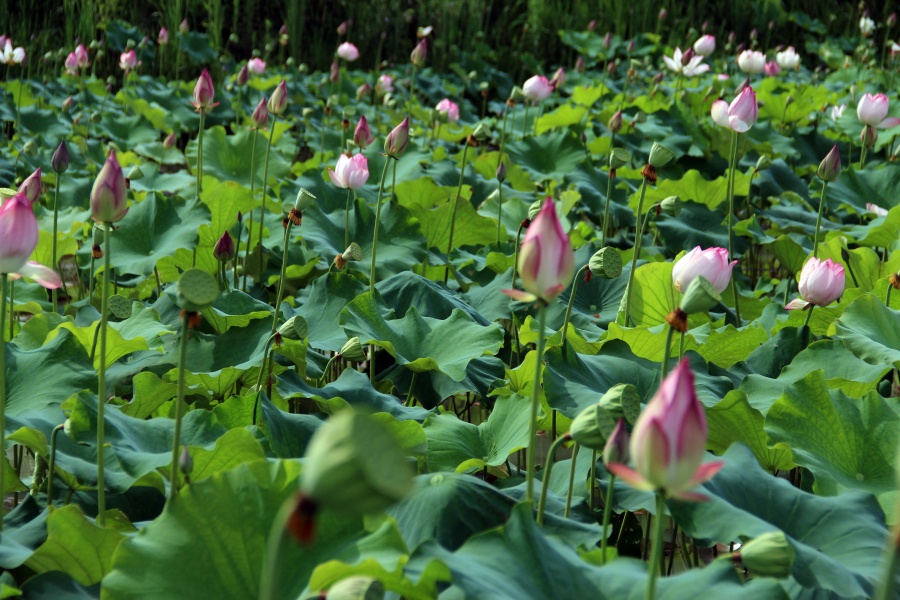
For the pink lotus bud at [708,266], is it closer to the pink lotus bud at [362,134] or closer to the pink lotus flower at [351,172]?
the pink lotus flower at [351,172]

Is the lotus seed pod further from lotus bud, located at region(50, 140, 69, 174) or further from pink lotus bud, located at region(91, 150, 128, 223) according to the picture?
lotus bud, located at region(50, 140, 69, 174)

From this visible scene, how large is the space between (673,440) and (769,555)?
0.90ft

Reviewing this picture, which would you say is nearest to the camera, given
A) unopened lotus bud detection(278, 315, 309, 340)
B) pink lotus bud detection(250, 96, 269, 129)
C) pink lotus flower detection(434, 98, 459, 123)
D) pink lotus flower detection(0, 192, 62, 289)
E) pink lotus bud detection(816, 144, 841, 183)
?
pink lotus flower detection(0, 192, 62, 289)

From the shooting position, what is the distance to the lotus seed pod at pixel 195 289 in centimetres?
88

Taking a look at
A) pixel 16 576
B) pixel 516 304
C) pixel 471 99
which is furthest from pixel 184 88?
pixel 16 576

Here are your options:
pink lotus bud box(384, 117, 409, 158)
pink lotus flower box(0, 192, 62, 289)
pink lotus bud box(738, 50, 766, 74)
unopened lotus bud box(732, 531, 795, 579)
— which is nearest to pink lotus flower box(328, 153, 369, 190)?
pink lotus bud box(384, 117, 409, 158)

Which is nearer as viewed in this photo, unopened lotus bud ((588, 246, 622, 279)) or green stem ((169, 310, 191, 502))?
green stem ((169, 310, 191, 502))

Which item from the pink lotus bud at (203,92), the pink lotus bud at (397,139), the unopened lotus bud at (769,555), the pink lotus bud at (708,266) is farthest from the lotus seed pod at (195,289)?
the pink lotus bud at (203,92)

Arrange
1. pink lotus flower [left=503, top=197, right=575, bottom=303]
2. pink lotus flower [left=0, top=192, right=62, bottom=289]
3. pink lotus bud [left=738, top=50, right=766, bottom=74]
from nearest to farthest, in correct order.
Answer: pink lotus flower [left=503, top=197, right=575, bottom=303] < pink lotus flower [left=0, top=192, right=62, bottom=289] < pink lotus bud [left=738, top=50, right=766, bottom=74]

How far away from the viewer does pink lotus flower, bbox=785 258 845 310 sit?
1.53m

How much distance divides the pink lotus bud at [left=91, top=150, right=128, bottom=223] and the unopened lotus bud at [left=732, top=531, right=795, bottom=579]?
2.42 feet

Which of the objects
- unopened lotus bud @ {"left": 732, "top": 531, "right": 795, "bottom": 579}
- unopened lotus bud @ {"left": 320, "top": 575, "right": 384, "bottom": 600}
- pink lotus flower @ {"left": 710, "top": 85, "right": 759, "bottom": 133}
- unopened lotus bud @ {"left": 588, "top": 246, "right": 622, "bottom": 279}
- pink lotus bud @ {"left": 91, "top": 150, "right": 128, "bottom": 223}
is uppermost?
pink lotus bud @ {"left": 91, "top": 150, "right": 128, "bottom": 223}

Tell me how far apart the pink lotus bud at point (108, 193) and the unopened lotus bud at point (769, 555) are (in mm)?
737

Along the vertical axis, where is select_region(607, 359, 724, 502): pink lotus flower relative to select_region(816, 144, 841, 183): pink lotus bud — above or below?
above
